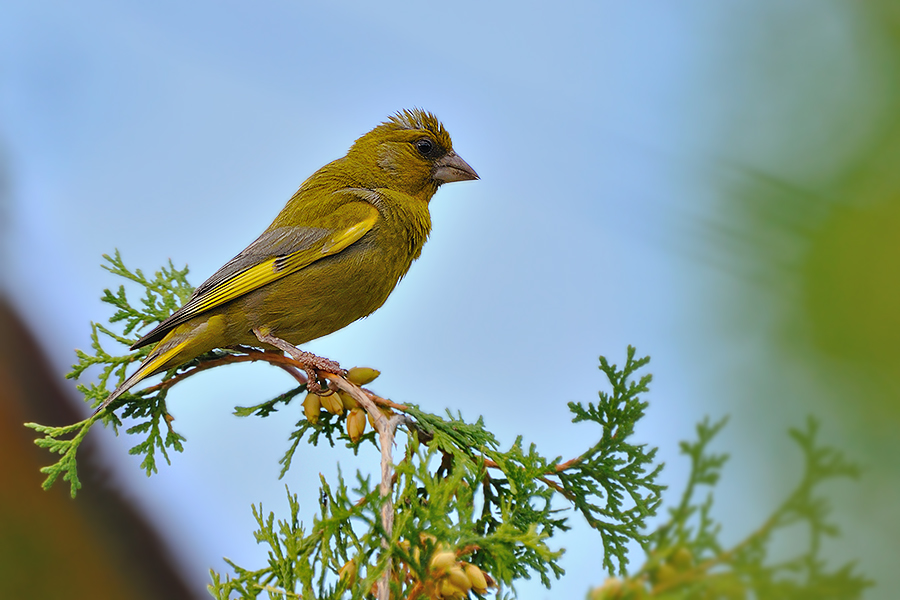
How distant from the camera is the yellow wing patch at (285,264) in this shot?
226 cm

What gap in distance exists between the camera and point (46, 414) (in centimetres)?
467

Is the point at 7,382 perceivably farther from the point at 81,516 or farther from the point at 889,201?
the point at 889,201

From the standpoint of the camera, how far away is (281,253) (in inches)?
93.7

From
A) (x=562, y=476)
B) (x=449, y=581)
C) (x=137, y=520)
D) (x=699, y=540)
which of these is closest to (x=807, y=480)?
(x=699, y=540)

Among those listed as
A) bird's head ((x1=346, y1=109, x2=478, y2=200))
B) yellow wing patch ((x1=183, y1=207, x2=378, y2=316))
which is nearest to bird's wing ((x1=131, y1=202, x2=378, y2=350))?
yellow wing patch ((x1=183, y1=207, x2=378, y2=316))

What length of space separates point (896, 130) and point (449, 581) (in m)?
1.02

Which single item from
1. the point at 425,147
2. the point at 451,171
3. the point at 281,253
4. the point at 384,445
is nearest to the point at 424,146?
the point at 425,147

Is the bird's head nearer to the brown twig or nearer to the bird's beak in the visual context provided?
the bird's beak

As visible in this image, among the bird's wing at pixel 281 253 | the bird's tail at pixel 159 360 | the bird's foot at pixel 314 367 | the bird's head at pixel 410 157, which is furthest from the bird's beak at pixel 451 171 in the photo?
the bird's tail at pixel 159 360

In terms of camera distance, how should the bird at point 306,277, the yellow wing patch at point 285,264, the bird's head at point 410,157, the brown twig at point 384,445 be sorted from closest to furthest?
the brown twig at point 384,445 → the bird at point 306,277 → the yellow wing patch at point 285,264 → the bird's head at point 410,157

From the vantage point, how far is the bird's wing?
2.23 m

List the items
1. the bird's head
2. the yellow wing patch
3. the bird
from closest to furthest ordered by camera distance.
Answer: the bird < the yellow wing patch < the bird's head

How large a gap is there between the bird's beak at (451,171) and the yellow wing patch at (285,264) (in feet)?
1.48

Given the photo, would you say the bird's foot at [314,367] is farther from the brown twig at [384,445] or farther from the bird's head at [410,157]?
the bird's head at [410,157]
